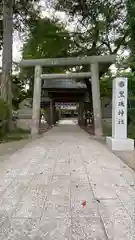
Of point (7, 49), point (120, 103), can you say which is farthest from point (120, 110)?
point (7, 49)

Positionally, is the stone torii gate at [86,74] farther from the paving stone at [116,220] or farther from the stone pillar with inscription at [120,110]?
the paving stone at [116,220]

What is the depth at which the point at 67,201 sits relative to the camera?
13.5ft

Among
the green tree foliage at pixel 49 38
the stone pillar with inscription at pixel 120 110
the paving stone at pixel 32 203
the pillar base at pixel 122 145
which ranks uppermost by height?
the green tree foliage at pixel 49 38

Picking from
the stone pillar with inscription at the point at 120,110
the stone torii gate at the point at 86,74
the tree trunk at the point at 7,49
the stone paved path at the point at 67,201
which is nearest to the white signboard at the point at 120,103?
the stone pillar with inscription at the point at 120,110

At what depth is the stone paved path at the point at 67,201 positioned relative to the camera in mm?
3086

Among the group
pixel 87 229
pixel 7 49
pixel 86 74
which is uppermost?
pixel 7 49

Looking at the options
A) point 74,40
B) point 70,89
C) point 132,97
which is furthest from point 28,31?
point 132,97

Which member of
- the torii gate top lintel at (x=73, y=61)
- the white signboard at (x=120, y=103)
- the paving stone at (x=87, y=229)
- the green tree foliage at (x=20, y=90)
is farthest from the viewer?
the green tree foliage at (x=20, y=90)

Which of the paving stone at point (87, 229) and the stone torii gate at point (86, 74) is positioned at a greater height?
the stone torii gate at point (86, 74)

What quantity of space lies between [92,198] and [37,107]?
1250 cm

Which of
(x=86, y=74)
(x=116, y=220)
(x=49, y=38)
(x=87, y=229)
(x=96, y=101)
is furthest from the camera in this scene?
(x=49, y=38)

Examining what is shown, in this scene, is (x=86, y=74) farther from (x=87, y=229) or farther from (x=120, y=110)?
(x=87, y=229)

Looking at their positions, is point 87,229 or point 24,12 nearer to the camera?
point 87,229

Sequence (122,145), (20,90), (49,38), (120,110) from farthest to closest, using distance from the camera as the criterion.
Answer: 1. (20,90)
2. (49,38)
3. (120,110)
4. (122,145)
